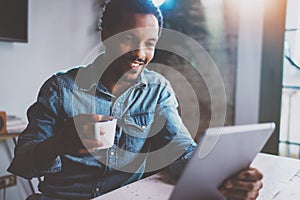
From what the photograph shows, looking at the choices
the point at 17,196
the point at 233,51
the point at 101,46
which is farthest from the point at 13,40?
the point at 233,51

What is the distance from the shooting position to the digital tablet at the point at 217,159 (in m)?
0.73

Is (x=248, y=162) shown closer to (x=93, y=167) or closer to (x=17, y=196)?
(x=93, y=167)

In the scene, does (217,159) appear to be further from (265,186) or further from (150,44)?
(150,44)

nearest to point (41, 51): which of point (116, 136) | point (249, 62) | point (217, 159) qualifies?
point (116, 136)

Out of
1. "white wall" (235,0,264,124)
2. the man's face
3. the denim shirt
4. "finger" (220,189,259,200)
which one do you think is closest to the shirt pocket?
the denim shirt

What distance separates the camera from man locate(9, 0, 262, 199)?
1236 millimetres

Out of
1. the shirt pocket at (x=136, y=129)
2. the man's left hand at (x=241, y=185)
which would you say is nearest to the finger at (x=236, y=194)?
the man's left hand at (x=241, y=185)

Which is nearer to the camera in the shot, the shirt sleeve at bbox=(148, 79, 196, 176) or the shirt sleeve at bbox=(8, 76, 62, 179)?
the shirt sleeve at bbox=(8, 76, 62, 179)

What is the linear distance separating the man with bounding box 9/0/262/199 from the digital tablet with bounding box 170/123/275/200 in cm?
39

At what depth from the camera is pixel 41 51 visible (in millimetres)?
1447

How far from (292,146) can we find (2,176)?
69.8 inches

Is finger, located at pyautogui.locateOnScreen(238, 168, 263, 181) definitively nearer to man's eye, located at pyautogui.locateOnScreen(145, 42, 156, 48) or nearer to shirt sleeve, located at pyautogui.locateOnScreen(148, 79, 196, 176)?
shirt sleeve, located at pyautogui.locateOnScreen(148, 79, 196, 176)

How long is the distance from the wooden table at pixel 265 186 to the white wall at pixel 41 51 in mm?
580

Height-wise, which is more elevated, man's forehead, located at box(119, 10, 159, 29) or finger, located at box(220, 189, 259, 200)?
man's forehead, located at box(119, 10, 159, 29)
